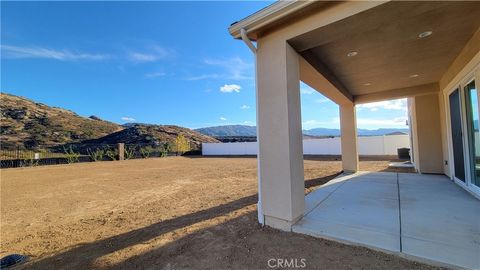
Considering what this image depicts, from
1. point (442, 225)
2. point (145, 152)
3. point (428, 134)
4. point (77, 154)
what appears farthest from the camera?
point (145, 152)

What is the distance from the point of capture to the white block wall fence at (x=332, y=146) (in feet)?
51.6

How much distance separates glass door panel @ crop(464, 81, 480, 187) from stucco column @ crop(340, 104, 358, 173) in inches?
127

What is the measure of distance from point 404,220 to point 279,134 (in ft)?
6.44

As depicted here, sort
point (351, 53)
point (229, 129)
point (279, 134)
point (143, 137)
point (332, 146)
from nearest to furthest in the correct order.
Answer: point (279, 134) → point (351, 53) → point (332, 146) → point (143, 137) → point (229, 129)

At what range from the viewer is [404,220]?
287cm

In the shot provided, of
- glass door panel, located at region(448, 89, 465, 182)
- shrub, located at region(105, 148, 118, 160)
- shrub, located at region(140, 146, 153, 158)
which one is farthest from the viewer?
shrub, located at region(140, 146, 153, 158)

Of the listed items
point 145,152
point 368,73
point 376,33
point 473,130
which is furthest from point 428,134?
point 145,152

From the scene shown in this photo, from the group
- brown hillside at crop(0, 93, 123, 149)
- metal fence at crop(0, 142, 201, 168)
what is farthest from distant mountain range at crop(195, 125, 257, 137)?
metal fence at crop(0, 142, 201, 168)

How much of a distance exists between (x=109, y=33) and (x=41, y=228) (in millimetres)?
13701

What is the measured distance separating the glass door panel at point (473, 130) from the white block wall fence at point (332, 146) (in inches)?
517

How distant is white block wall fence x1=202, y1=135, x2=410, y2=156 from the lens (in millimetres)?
15734

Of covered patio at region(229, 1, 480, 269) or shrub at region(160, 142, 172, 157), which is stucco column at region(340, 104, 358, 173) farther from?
shrub at region(160, 142, 172, 157)

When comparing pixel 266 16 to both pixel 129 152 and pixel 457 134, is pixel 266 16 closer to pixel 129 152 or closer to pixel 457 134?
pixel 457 134

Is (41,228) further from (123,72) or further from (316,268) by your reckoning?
(123,72)
